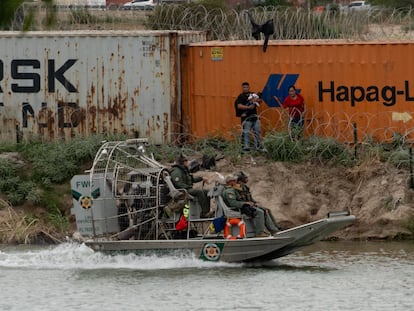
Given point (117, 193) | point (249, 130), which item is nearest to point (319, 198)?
point (249, 130)

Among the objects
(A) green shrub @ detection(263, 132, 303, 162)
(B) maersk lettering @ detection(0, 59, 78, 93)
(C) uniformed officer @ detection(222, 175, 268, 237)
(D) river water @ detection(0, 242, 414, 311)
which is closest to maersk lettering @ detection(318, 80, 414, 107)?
(A) green shrub @ detection(263, 132, 303, 162)

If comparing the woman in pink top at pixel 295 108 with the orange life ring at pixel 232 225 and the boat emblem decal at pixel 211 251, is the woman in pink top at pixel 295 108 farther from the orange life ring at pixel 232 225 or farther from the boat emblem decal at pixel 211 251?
the boat emblem decal at pixel 211 251

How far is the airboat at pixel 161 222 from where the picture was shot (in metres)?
19.7

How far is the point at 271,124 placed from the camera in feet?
87.6

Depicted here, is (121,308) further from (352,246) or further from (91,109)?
(91,109)

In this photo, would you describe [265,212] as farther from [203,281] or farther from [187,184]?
[203,281]

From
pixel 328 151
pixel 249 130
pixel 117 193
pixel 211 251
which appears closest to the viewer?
pixel 211 251

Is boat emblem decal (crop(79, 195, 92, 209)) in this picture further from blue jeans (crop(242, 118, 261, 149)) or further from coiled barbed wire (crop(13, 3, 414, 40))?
blue jeans (crop(242, 118, 261, 149))

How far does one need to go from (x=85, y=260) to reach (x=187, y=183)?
2.20m

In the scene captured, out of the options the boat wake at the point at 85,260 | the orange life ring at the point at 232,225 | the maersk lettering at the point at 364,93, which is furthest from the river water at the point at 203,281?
the maersk lettering at the point at 364,93

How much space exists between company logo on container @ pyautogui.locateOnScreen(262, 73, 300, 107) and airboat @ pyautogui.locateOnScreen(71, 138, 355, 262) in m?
6.63

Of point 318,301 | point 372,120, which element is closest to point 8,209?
point 372,120

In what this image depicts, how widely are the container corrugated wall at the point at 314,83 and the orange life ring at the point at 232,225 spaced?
6.68 meters

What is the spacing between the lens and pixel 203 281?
19.0 meters
